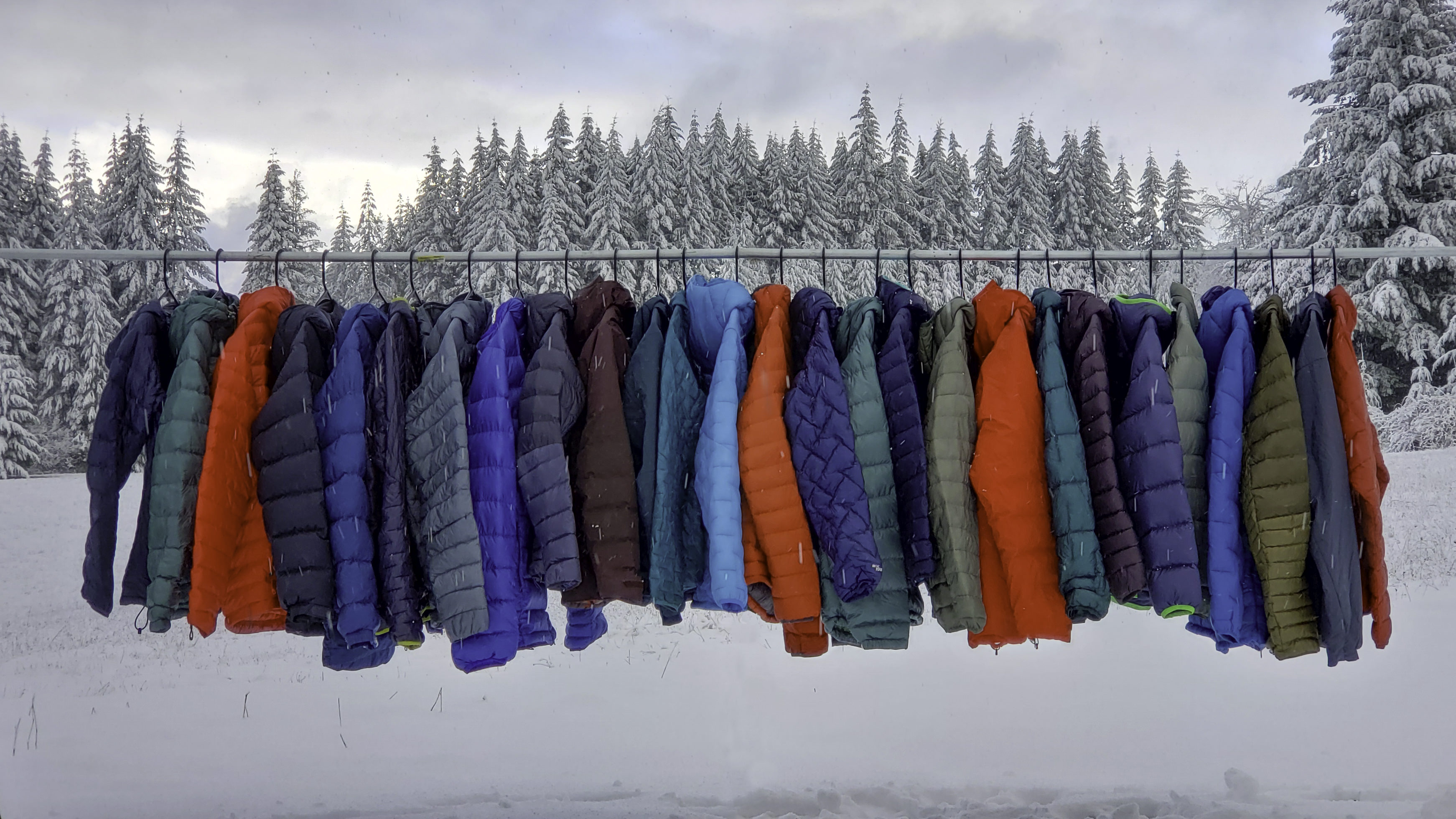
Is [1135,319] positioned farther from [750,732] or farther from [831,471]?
[750,732]

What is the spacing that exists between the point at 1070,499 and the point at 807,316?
104 cm

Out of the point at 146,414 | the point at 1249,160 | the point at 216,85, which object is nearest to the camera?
the point at 146,414

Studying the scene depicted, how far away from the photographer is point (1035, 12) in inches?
238

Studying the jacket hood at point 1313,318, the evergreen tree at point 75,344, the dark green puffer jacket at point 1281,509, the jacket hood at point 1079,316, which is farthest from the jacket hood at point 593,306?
the evergreen tree at point 75,344

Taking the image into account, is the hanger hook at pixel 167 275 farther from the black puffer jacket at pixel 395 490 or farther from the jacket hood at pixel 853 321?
the jacket hood at pixel 853 321

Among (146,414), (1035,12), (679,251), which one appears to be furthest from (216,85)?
(1035,12)

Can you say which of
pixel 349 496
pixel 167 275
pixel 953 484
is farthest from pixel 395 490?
pixel 953 484

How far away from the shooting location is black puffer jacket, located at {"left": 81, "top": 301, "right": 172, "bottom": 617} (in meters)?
2.75

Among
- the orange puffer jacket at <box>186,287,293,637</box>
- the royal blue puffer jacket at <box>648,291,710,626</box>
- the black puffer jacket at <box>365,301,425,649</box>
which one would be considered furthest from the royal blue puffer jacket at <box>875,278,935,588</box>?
the orange puffer jacket at <box>186,287,293,637</box>

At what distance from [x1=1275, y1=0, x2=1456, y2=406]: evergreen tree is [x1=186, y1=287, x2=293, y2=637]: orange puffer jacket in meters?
10.7

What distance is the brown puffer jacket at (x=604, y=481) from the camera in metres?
2.63

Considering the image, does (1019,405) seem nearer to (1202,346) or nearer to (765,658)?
(1202,346)

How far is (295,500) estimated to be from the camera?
2.55 m

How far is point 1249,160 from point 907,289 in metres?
6.97
